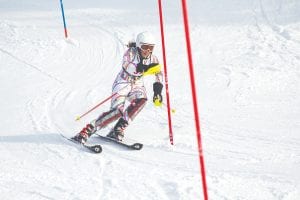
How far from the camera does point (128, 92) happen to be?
22.1 feet

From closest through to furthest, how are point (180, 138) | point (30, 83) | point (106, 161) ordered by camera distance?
point (106, 161)
point (180, 138)
point (30, 83)

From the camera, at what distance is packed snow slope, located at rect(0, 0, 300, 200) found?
5.62 metres

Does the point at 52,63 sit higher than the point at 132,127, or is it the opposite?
the point at 52,63

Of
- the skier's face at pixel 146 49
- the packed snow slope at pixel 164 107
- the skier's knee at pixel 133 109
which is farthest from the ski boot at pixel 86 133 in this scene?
the skier's face at pixel 146 49

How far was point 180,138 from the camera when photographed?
6.96 metres

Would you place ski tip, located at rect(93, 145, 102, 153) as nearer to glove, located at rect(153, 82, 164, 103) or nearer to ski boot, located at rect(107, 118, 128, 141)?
ski boot, located at rect(107, 118, 128, 141)

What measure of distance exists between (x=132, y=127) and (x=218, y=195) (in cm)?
251

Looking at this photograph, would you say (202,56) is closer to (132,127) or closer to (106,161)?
(132,127)

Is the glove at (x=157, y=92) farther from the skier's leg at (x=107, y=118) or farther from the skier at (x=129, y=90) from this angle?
the skier's leg at (x=107, y=118)

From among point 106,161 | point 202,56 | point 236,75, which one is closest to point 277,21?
point 202,56

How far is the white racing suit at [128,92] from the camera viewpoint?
21.6ft

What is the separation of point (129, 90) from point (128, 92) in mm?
34

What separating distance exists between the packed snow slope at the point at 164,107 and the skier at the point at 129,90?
1.04ft

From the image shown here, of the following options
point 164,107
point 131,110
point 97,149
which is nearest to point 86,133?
point 97,149
